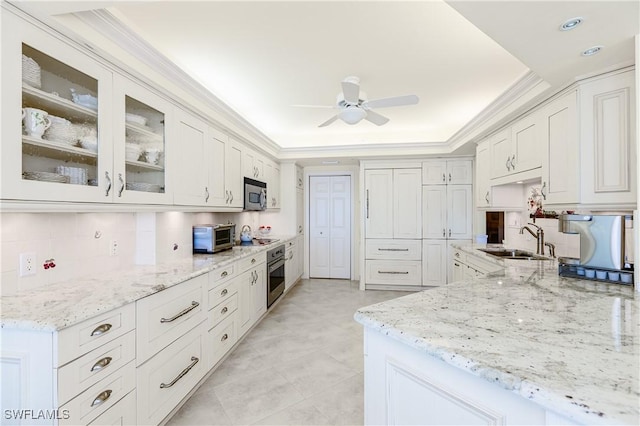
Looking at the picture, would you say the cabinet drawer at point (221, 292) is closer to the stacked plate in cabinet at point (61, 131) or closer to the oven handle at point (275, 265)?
the oven handle at point (275, 265)

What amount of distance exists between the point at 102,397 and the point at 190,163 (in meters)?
1.72

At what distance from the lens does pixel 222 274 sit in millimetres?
2512

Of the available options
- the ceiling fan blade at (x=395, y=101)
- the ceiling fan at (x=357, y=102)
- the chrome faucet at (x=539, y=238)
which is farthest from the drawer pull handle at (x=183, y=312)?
the chrome faucet at (x=539, y=238)

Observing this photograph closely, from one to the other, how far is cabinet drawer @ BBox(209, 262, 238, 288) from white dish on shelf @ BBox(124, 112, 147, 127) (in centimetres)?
119

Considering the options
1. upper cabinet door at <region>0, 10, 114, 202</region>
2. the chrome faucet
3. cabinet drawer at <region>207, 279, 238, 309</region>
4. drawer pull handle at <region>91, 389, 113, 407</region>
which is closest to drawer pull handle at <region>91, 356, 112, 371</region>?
drawer pull handle at <region>91, 389, 113, 407</region>

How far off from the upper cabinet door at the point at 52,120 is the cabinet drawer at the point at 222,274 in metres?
0.96

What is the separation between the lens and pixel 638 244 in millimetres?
1536

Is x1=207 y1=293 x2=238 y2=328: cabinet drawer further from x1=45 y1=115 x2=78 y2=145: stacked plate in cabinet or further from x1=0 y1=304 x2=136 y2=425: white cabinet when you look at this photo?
x1=45 y1=115 x2=78 y2=145: stacked plate in cabinet

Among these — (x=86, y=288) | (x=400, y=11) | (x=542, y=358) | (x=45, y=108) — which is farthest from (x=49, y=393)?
(x=400, y=11)

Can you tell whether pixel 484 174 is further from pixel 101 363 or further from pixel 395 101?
pixel 101 363

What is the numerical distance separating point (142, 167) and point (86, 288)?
818 millimetres

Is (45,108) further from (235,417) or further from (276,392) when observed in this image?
(276,392)

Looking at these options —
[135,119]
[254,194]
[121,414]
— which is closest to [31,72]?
[135,119]

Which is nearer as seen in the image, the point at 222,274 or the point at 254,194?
Result: the point at 222,274
